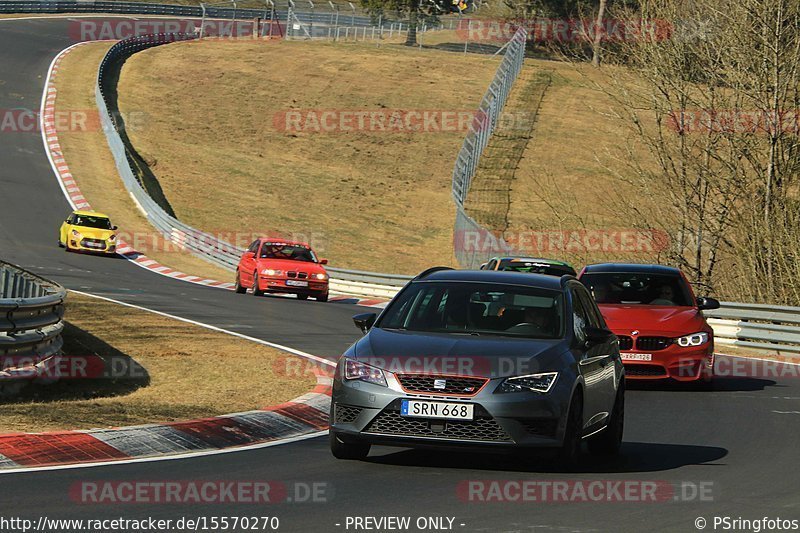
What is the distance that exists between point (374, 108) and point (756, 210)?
4924 cm

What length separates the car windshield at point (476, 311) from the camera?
34.4 feet

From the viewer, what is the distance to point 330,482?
9.16 meters

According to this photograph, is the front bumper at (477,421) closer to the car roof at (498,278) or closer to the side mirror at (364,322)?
the side mirror at (364,322)

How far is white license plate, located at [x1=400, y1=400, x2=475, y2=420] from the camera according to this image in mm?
9445

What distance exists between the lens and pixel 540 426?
9.51 metres

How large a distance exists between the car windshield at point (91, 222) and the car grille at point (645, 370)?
2581cm

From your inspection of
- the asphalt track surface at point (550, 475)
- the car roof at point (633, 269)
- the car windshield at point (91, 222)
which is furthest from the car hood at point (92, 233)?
the car roof at point (633, 269)

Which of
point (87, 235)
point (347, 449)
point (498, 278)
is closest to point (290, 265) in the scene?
point (87, 235)

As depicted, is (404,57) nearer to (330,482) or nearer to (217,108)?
(217,108)

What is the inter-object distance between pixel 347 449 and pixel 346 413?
1.47 ft

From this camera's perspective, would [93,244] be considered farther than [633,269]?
Yes

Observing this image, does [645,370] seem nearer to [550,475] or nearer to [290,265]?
[550,475]

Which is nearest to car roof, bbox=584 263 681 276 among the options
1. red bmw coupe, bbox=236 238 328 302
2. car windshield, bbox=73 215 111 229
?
red bmw coupe, bbox=236 238 328 302

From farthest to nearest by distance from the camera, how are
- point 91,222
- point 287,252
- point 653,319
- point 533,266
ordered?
point 91,222, point 287,252, point 533,266, point 653,319
